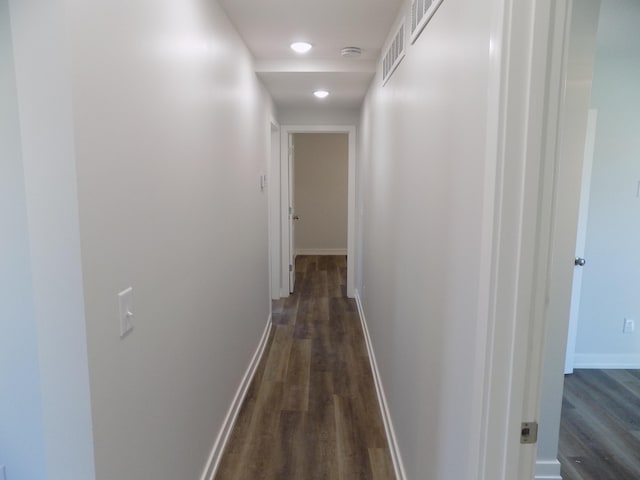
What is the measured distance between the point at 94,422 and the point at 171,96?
1.04 metres

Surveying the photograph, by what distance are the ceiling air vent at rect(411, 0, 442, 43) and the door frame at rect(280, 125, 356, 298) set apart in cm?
323

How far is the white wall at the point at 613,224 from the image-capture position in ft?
10.3

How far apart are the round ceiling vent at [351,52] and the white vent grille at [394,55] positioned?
0.88 feet

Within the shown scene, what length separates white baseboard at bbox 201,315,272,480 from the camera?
81.7 inches

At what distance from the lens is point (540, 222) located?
0.88m

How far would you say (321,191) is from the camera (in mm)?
7836

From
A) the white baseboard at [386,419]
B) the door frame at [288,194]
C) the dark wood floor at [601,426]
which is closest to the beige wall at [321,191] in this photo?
the door frame at [288,194]

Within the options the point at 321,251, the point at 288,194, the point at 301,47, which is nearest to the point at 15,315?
the point at 301,47

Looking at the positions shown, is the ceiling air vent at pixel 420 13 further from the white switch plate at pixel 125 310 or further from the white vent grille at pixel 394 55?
the white switch plate at pixel 125 310

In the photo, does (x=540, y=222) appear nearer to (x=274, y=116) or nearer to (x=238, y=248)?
(x=238, y=248)

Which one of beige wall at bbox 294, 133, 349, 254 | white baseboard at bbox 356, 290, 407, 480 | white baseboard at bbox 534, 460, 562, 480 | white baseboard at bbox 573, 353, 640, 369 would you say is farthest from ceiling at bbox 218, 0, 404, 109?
beige wall at bbox 294, 133, 349, 254

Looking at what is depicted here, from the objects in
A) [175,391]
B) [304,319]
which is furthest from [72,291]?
[304,319]

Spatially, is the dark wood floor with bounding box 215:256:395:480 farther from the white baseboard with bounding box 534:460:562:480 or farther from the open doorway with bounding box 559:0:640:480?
the open doorway with bounding box 559:0:640:480

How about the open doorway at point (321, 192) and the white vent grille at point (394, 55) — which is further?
the open doorway at point (321, 192)
